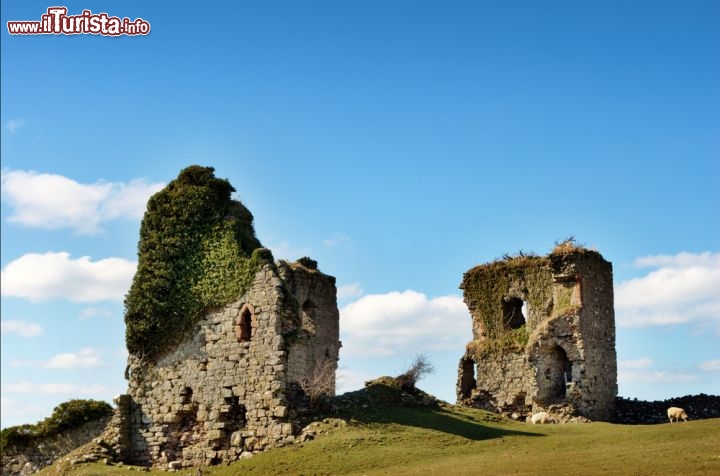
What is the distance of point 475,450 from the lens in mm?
24766

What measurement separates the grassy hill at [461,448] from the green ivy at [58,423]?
4556mm

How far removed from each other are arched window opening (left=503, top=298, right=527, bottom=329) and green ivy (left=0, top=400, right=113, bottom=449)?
14988 millimetres

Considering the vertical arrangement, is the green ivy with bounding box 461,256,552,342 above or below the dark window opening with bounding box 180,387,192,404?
above

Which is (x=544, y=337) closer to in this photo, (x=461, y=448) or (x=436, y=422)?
(x=436, y=422)

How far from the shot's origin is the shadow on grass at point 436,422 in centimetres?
2708

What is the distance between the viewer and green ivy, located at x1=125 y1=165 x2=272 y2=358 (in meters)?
29.4

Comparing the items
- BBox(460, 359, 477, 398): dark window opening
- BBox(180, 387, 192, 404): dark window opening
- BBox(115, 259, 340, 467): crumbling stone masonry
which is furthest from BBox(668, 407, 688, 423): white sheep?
BBox(180, 387, 192, 404): dark window opening

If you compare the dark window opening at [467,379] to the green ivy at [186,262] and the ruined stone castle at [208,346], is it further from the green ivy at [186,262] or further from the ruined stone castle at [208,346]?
the green ivy at [186,262]

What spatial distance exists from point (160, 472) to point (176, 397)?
278 centimetres

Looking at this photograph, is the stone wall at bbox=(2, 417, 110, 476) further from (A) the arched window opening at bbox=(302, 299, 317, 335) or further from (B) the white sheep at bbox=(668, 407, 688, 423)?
(B) the white sheep at bbox=(668, 407, 688, 423)

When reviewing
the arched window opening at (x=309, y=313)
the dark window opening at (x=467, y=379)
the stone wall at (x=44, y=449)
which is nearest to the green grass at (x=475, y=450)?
the stone wall at (x=44, y=449)

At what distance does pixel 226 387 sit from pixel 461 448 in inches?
290

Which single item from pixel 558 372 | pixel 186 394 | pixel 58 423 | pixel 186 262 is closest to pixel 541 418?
pixel 558 372

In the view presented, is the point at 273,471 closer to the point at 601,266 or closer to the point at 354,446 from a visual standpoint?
the point at 354,446
